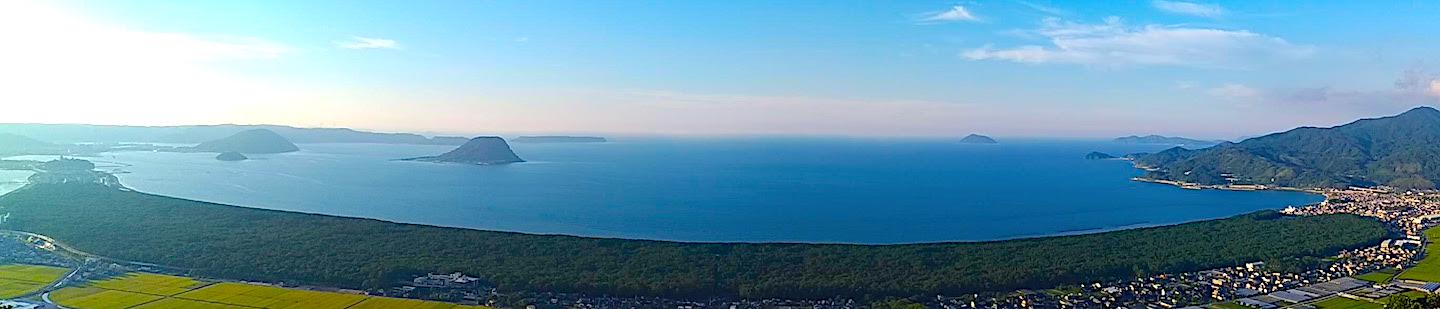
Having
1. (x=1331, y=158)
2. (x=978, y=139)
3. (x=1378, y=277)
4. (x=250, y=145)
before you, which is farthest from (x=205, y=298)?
(x=978, y=139)

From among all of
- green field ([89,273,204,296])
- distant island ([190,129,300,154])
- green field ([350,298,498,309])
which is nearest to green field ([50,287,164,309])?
Answer: green field ([89,273,204,296])

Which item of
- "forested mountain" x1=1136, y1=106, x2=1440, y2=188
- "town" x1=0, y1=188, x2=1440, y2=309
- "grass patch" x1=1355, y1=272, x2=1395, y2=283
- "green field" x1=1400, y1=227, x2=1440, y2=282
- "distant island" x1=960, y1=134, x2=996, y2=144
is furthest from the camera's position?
"distant island" x1=960, y1=134, x2=996, y2=144

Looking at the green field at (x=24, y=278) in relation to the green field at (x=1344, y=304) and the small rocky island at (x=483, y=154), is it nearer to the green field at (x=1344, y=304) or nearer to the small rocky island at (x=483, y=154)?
the green field at (x=1344, y=304)

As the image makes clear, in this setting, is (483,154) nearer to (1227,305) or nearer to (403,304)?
(403,304)

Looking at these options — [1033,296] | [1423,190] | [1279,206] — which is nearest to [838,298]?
[1033,296]

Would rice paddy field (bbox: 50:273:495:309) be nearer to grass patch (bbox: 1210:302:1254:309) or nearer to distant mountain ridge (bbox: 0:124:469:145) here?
grass patch (bbox: 1210:302:1254:309)

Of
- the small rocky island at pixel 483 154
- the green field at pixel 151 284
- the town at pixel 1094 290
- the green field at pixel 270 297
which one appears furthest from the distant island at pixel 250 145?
the green field at pixel 270 297
